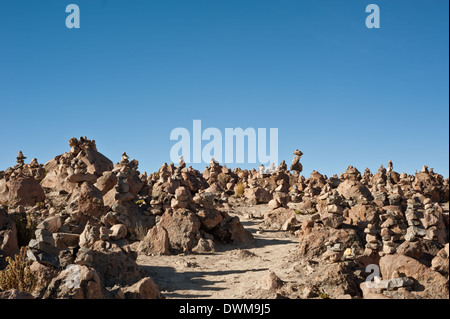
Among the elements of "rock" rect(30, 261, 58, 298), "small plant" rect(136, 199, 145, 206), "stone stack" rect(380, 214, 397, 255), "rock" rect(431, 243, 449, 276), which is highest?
"small plant" rect(136, 199, 145, 206)

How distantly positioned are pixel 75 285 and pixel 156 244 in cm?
778

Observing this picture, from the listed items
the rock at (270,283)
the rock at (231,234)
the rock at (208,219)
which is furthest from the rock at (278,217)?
the rock at (270,283)

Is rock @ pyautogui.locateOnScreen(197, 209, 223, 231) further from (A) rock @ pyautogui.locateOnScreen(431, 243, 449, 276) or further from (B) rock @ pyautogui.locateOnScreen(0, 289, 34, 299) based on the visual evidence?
(B) rock @ pyautogui.locateOnScreen(0, 289, 34, 299)

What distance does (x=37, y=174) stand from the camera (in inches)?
1361

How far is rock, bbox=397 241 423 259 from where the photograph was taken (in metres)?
11.9

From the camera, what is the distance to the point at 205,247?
696 inches

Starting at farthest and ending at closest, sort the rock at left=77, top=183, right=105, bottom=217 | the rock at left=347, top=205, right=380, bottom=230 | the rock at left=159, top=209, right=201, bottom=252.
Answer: the rock at left=347, top=205, right=380, bottom=230, the rock at left=77, top=183, right=105, bottom=217, the rock at left=159, top=209, right=201, bottom=252

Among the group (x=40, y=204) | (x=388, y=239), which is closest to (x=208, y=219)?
(x=388, y=239)

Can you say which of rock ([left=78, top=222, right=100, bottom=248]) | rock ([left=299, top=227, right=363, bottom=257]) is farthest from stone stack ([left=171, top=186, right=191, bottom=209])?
rock ([left=78, top=222, right=100, bottom=248])

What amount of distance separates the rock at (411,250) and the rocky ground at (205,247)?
1.0 inches

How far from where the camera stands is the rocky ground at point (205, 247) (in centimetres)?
1047

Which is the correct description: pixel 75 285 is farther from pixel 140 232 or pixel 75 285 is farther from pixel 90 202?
pixel 90 202

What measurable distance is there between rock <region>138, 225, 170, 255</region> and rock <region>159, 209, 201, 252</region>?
0.68 m

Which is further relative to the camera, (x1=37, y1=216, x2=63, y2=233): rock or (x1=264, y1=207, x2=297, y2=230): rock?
(x1=264, y1=207, x2=297, y2=230): rock
